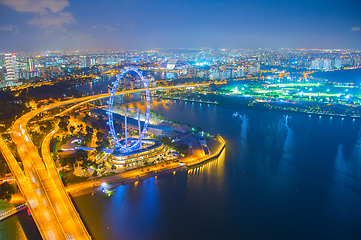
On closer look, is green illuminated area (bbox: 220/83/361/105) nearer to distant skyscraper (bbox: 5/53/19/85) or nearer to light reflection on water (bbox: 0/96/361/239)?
light reflection on water (bbox: 0/96/361/239)

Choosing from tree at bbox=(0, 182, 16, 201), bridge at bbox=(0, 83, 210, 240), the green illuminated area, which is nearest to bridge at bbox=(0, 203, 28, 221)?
bridge at bbox=(0, 83, 210, 240)

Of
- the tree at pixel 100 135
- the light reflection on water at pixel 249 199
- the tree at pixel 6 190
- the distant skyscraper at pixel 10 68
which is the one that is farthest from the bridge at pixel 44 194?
Result: the distant skyscraper at pixel 10 68

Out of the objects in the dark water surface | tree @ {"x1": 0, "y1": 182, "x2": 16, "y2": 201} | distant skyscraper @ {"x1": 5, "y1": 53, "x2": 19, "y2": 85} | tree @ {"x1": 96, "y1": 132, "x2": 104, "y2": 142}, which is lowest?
the dark water surface

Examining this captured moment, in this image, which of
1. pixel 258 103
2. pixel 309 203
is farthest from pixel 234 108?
pixel 309 203

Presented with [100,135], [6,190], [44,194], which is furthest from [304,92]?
[6,190]

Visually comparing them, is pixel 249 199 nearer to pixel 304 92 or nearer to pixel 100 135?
pixel 100 135

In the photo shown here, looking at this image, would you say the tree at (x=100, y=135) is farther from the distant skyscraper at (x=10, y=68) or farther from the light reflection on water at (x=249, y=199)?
the distant skyscraper at (x=10, y=68)

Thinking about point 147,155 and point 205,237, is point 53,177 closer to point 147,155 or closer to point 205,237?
point 147,155
